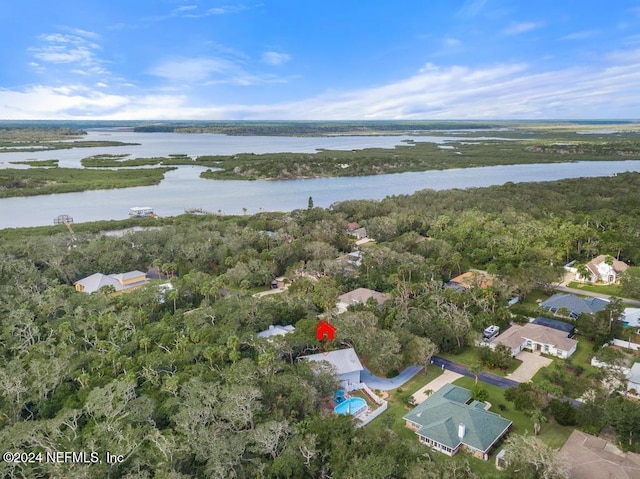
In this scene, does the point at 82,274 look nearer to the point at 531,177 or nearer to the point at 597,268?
the point at 597,268

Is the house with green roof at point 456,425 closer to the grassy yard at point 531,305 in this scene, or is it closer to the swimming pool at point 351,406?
the swimming pool at point 351,406

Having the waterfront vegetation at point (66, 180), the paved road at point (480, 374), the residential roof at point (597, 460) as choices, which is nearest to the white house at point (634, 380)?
the paved road at point (480, 374)

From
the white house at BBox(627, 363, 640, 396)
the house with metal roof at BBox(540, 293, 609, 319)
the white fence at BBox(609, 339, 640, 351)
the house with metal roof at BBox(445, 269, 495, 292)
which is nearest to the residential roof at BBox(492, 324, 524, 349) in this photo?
the house with metal roof at BBox(445, 269, 495, 292)

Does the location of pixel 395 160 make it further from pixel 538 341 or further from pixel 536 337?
pixel 538 341

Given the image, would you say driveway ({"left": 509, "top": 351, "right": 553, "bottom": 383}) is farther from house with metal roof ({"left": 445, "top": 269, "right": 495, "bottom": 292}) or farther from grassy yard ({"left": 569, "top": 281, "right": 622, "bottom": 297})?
grassy yard ({"left": 569, "top": 281, "right": 622, "bottom": 297})

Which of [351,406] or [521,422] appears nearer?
[521,422]

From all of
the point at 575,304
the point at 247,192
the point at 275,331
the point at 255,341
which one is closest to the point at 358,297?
the point at 275,331
